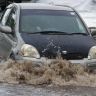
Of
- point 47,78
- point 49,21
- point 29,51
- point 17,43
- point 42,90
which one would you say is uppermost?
point 49,21

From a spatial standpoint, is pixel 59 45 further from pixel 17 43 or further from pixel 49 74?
pixel 17 43

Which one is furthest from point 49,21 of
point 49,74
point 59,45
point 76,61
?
point 49,74

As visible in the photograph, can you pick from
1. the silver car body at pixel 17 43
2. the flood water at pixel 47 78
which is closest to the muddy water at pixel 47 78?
the flood water at pixel 47 78

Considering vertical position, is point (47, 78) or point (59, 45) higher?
point (59, 45)

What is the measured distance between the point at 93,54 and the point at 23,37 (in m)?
1.43

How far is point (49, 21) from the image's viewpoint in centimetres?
924

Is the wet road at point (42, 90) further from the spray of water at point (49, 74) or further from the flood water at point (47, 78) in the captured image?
the spray of water at point (49, 74)

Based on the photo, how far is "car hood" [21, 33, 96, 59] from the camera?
25.9 ft

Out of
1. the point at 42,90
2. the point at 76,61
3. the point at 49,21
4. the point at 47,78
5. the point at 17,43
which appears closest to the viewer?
the point at 42,90

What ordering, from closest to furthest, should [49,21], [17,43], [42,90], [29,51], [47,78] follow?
[42,90]
[47,78]
[29,51]
[17,43]
[49,21]

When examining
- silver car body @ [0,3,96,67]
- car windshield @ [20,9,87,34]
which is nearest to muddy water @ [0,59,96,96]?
silver car body @ [0,3,96,67]

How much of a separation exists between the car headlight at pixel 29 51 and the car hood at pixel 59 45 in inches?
2.9

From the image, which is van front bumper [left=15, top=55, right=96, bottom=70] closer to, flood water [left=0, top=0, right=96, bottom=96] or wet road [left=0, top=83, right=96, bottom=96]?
flood water [left=0, top=0, right=96, bottom=96]

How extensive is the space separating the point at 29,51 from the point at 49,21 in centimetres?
160
